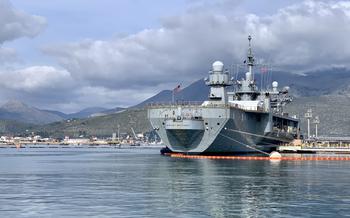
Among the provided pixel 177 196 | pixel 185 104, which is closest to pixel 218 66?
pixel 185 104

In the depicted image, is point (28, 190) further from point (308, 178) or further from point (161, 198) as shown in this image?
point (308, 178)

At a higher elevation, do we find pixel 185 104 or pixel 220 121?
pixel 185 104

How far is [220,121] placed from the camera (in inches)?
4237

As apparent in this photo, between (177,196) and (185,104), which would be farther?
(185,104)

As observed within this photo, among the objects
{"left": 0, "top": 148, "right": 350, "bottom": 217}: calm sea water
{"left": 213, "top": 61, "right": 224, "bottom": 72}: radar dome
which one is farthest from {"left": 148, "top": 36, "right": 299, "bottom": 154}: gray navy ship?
{"left": 0, "top": 148, "right": 350, "bottom": 217}: calm sea water

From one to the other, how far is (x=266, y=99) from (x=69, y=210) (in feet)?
329

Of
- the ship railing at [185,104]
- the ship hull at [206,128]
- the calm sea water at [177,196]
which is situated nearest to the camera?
the calm sea water at [177,196]

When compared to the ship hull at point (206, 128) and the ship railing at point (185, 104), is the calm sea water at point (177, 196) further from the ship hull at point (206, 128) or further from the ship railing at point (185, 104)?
the ship railing at point (185, 104)

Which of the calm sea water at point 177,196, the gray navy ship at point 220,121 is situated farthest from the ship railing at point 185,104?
the calm sea water at point 177,196

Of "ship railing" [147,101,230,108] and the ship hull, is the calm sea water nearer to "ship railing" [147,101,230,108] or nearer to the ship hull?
the ship hull

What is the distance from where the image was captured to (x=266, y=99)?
137000 millimetres

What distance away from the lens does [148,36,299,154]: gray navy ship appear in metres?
108

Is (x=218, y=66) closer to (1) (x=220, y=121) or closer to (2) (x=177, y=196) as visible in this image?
(1) (x=220, y=121)

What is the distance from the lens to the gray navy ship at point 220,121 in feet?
355
